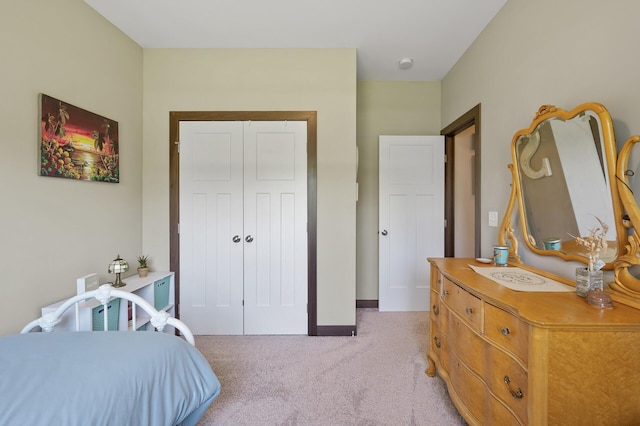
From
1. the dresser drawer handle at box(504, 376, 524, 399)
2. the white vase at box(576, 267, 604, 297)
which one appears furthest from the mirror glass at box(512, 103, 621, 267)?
the dresser drawer handle at box(504, 376, 524, 399)

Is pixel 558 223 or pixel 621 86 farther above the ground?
pixel 621 86

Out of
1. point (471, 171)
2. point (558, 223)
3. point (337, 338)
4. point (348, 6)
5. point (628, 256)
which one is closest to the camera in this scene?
point (628, 256)

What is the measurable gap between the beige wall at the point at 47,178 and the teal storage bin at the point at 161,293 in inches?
15.2

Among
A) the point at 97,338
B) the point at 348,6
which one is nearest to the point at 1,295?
the point at 97,338

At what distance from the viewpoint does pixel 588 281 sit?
1080 millimetres

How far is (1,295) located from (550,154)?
10.6ft

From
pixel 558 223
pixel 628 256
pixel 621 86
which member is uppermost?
pixel 621 86

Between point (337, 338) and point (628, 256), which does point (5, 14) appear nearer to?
point (337, 338)

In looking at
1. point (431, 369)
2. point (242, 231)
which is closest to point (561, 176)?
point (431, 369)

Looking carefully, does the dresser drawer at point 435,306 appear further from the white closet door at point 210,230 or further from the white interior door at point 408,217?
the white closet door at point 210,230

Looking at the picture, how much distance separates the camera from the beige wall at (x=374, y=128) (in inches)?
123

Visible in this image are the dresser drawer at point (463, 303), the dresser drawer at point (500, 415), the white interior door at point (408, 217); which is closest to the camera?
the dresser drawer at point (500, 415)

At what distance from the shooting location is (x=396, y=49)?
2469 mm

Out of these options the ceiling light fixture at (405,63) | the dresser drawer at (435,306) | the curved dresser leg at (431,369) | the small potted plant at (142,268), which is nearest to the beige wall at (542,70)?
the ceiling light fixture at (405,63)
